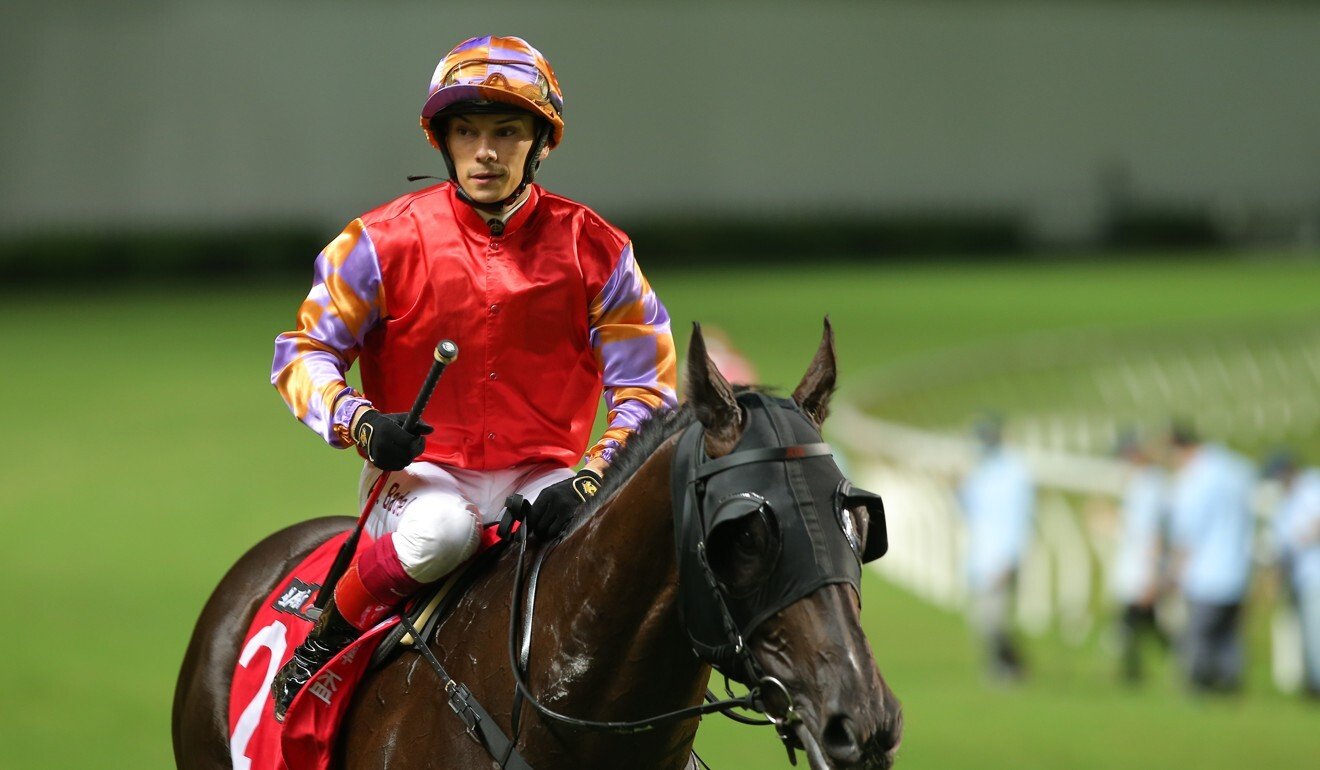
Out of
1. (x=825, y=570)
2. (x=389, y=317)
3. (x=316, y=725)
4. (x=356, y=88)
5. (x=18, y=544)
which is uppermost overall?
(x=356, y=88)

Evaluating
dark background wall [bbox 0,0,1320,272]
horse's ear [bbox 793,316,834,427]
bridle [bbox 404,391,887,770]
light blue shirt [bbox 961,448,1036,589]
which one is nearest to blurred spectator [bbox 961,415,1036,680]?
light blue shirt [bbox 961,448,1036,589]

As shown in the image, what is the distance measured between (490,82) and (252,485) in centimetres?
1511

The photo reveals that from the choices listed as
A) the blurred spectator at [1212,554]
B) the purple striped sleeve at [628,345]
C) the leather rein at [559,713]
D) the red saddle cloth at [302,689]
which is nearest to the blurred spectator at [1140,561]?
the blurred spectator at [1212,554]

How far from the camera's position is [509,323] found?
3.23m

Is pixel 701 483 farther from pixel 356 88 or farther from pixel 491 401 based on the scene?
pixel 356 88

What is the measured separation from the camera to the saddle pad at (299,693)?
3215 millimetres

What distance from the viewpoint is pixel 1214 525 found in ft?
36.8

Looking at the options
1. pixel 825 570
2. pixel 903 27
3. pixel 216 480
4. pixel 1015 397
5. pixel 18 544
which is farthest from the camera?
pixel 903 27

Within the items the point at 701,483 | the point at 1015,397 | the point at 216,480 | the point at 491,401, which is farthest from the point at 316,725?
the point at 1015,397

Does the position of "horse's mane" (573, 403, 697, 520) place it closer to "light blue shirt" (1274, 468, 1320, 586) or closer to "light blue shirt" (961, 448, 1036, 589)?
"light blue shirt" (1274, 468, 1320, 586)

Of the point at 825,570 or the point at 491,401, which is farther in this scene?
the point at 491,401

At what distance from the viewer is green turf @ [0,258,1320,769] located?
9.08 m

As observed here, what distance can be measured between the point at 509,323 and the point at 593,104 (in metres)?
27.9

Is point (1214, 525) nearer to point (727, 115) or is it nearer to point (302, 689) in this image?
point (302, 689)
